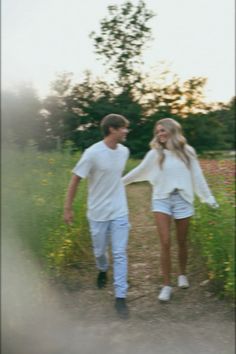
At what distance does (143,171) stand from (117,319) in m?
0.98

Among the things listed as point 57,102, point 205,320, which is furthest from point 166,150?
point 57,102

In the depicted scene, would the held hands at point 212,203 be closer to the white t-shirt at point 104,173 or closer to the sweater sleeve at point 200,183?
the sweater sleeve at point 200,183

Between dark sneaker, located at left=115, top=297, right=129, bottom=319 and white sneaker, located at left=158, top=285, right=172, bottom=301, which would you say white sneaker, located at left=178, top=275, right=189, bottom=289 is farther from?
dark sneaker, located at left=115, top=297, right=129, bottom=319

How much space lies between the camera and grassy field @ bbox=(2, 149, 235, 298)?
5.18 feet

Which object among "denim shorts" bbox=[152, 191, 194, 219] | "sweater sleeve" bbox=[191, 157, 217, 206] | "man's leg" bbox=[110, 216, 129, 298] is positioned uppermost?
"sweater sleeve" bbox=[191, 157, 217, 206]

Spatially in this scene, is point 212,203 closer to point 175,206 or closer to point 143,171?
point 175,206

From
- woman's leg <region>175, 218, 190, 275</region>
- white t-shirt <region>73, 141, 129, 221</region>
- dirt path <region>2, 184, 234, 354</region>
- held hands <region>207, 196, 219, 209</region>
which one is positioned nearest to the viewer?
dirt path <region>2, 184, 234, 354</region>

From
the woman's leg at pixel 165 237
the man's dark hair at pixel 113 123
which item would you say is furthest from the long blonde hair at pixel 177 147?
the man's dark hair at pixel 113 123

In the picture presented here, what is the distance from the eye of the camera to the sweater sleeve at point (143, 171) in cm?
332

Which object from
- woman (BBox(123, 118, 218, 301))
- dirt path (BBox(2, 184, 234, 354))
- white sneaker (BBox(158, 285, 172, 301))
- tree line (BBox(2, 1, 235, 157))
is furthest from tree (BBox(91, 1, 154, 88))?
white sneaker (BBox(158, 285, 172, 301))

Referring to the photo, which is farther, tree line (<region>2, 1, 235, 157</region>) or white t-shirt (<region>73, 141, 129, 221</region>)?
white t-shirt (<region>73, 141, 129, 221</region>)

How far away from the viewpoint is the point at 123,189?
320 cm

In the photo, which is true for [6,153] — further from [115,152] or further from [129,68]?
[115,152]

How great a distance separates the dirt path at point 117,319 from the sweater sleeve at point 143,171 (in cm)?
85
